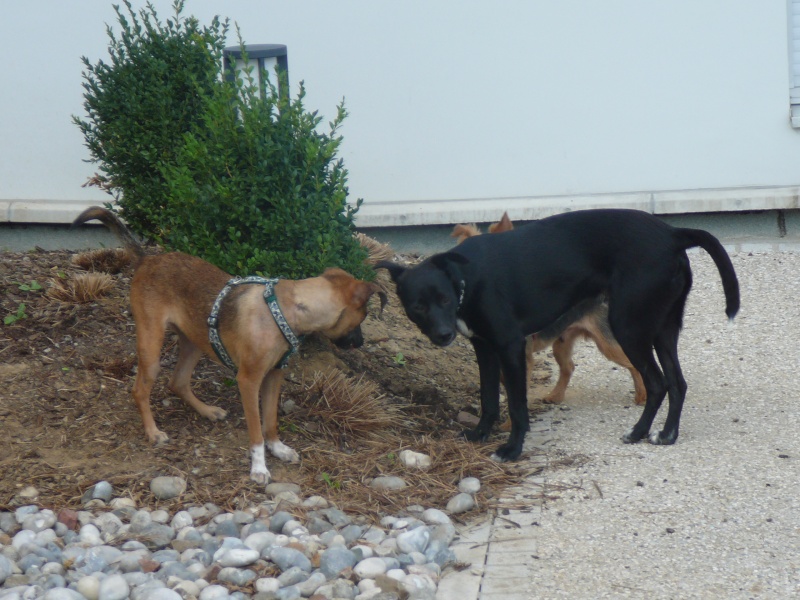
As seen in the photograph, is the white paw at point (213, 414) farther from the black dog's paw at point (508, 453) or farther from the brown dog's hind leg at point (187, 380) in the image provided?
the black dog's paw at point (508, 453)

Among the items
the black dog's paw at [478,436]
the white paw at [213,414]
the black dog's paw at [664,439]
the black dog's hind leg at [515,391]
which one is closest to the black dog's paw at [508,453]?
the black dog's hind leg at [515,391]

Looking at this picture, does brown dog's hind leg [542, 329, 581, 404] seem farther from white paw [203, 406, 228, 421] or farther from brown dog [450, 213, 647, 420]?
white paw [203, 406, 228, 421]

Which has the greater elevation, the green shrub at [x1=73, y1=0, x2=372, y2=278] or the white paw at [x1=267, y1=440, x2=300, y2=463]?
the green shrub at [x1=73, y1=0, x2=372, y2=278]

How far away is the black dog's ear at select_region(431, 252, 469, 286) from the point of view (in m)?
5.14

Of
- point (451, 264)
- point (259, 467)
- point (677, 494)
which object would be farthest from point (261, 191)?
point (677, 494)

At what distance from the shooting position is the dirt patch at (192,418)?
4793 millimetres

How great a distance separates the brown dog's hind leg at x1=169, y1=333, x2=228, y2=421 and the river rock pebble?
887 mm

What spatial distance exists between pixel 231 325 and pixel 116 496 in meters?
1.05

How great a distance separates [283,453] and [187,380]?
0.87 meters

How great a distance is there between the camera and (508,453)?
17.1 feet

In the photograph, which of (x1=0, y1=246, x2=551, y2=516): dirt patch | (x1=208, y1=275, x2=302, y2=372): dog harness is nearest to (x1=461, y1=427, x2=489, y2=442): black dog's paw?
(x1=0, y1=246, x2=551, y2=516): dirt patch

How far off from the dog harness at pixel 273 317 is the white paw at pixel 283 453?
1.45ft

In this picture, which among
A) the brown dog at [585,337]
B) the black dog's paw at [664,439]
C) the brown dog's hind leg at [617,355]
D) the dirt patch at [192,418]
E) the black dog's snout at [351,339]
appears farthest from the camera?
the brown dog's hind leg at [617,355]

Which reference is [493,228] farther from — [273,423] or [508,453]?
[273,423]
